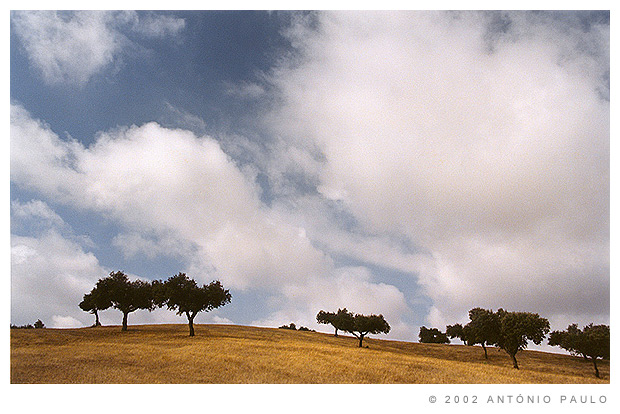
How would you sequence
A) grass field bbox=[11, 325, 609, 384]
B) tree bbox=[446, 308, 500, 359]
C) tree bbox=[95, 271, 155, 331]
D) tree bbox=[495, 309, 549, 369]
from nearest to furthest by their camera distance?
grass field bbox=[11, 325, 609, 384] < tree bbox=[495, 309, 549, 369] < tree bbox=[446, 308, 500, 359] < tree bbox=[95, 271, 155, 331]

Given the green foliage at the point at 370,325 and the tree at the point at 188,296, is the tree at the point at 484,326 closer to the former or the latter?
the green foliage at the point at 370,325

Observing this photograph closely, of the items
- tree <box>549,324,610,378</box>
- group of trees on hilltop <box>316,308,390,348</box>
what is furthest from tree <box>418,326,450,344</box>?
tree <box>549,324,610,378</box>

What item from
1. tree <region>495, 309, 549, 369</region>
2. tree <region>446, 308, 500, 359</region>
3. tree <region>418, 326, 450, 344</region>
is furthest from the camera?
tree <region>418, 326, 450, 344</region>

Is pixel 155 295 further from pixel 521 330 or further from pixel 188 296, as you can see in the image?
pixel 521 330

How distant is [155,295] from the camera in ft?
183

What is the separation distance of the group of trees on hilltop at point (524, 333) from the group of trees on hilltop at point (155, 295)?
3704 cm

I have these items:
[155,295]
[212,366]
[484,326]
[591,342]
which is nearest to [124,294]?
[155,295]

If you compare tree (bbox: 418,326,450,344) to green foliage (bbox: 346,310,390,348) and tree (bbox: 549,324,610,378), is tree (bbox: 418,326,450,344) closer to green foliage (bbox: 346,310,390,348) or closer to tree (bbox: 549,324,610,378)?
green foliage (bbox: 346,310,390,348)

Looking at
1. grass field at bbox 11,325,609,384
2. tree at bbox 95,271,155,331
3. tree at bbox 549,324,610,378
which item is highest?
tree at bbox 95,271,155,331

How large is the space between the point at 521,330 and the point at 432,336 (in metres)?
46.3

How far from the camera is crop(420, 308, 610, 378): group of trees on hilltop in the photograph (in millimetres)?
45250

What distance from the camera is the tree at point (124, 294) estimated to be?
58.2 metres

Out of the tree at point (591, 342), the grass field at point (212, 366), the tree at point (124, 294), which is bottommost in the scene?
the grass field at point (212, 366)

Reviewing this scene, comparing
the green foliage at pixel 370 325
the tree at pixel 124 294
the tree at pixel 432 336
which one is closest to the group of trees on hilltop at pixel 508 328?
the green foliage at pixel 370 325
